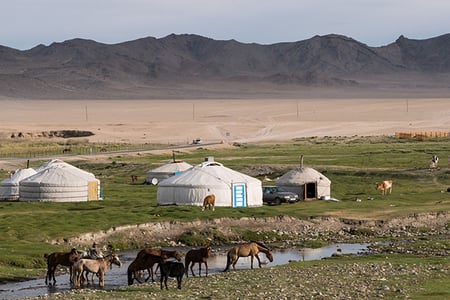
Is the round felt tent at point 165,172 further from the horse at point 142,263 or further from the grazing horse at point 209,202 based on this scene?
the horse at point 142,263

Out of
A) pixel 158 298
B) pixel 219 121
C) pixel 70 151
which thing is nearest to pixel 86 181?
pixel 158 298

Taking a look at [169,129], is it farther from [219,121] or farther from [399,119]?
[399,119]

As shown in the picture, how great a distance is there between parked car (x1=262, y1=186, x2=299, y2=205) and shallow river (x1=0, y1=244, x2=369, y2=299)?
42.1ft

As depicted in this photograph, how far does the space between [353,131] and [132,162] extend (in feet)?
248

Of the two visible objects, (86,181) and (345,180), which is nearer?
(86,181)

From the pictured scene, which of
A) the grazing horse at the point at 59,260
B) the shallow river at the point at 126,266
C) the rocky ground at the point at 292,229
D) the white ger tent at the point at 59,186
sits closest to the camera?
the shallow river at the point at 126,266

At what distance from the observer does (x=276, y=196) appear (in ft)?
177

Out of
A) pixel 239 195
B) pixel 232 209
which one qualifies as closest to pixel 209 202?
pixel 232 209

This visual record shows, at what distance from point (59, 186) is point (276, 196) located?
11196 millimetres

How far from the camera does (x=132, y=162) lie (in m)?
85.2

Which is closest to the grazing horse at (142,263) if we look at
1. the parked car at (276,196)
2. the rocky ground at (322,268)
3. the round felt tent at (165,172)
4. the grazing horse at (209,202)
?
the rocky ground at (322,268)

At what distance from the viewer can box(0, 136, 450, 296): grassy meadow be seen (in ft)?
131

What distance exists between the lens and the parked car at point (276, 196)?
53.8 m

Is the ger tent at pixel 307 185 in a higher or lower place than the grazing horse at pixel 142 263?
higher
